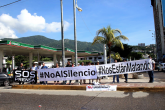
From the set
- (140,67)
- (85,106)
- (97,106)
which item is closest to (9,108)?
(85,106)

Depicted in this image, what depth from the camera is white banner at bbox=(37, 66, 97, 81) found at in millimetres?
10211

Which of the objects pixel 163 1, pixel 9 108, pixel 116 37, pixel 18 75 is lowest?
pixel 9 108

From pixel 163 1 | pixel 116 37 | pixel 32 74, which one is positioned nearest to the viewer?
pixel 32 74

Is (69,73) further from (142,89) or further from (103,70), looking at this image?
(142,89)

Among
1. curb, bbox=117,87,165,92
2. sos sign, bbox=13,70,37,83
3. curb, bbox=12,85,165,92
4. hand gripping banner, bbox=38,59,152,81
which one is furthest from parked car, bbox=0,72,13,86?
curb, bbox=117,87,165,92

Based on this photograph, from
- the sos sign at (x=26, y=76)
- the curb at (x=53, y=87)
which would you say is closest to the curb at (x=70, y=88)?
the curb at (x=53, y=87)

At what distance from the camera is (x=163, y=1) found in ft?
151

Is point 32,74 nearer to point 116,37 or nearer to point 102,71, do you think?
point 102,71

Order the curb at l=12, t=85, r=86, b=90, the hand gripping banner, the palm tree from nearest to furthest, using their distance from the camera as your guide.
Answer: the curb at l=12, t=85, r=86, b=90
the hand gripping banner
the palm tree

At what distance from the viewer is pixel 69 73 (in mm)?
10422

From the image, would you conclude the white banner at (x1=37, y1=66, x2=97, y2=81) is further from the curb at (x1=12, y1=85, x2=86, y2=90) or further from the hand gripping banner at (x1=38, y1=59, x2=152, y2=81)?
the curb at (x1=12, y1=85, x2=86, y2=90)

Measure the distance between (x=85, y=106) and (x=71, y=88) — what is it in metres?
3.91

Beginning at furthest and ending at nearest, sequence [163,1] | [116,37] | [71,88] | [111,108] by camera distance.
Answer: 1. [163,1]
2. [116,37]
3. [71,88]
4. [111,108]

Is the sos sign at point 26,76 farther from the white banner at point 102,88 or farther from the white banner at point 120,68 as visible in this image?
the white banner at point 120,68
